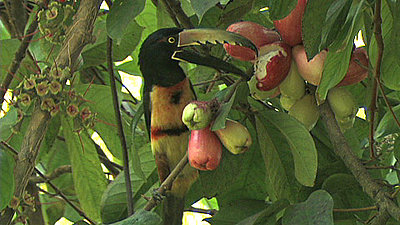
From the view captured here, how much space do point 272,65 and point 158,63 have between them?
0.53 m

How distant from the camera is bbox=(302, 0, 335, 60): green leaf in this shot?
782 millimetres

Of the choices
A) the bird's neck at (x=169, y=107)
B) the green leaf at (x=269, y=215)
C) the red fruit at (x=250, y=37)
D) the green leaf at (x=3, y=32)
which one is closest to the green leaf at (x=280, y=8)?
the red fruit at (x=250, y=37)

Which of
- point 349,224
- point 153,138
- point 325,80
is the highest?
point 325,80

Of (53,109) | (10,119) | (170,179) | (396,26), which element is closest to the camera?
(396,26)

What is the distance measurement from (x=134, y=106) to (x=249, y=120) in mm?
916

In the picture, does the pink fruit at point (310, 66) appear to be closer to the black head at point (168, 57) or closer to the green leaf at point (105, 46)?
the black head at point (168, 57)

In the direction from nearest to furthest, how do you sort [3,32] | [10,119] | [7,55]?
[10,119]
[7,55]
[3,32]

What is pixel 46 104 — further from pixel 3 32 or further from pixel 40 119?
pixel 3 32

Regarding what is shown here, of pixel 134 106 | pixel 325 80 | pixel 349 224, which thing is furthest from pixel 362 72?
pixel 134 106

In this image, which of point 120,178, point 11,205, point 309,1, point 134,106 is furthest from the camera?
point 134,106

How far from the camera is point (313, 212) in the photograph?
81 cm

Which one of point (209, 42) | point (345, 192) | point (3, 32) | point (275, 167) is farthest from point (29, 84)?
point (3, 32)

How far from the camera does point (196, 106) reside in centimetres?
86

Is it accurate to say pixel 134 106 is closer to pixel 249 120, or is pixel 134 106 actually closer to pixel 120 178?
pixel 120 178
